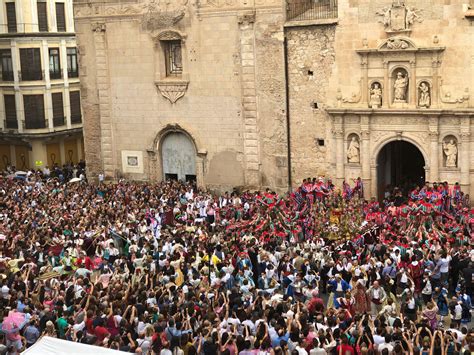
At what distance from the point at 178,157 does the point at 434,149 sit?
12824 millimetres

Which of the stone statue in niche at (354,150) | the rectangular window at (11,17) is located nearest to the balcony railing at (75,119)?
the rectangular window at (11,17)

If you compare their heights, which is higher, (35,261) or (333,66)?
(333,66)

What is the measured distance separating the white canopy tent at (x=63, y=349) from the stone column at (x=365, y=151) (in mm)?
19608

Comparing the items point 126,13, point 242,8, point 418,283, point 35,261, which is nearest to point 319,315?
point 418,283

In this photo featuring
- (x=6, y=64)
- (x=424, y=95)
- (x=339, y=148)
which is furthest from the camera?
(x=6, y=64)

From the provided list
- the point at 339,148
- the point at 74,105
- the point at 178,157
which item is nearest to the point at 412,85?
the point at 339,148

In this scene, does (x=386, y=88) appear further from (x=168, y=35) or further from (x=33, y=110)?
(x=33, y=110)

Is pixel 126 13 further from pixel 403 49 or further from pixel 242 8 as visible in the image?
pixel 403 49

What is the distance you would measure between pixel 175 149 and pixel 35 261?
14270mm

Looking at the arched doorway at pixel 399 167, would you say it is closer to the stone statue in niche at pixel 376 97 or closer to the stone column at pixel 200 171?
the stone statue in niche at pixel 376 97

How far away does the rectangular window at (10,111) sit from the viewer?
47.7 m

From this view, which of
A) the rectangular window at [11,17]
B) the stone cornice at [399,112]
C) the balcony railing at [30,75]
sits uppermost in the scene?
the rectangular window at [11,17]

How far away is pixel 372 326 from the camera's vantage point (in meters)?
16.6

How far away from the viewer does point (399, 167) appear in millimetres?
34531
